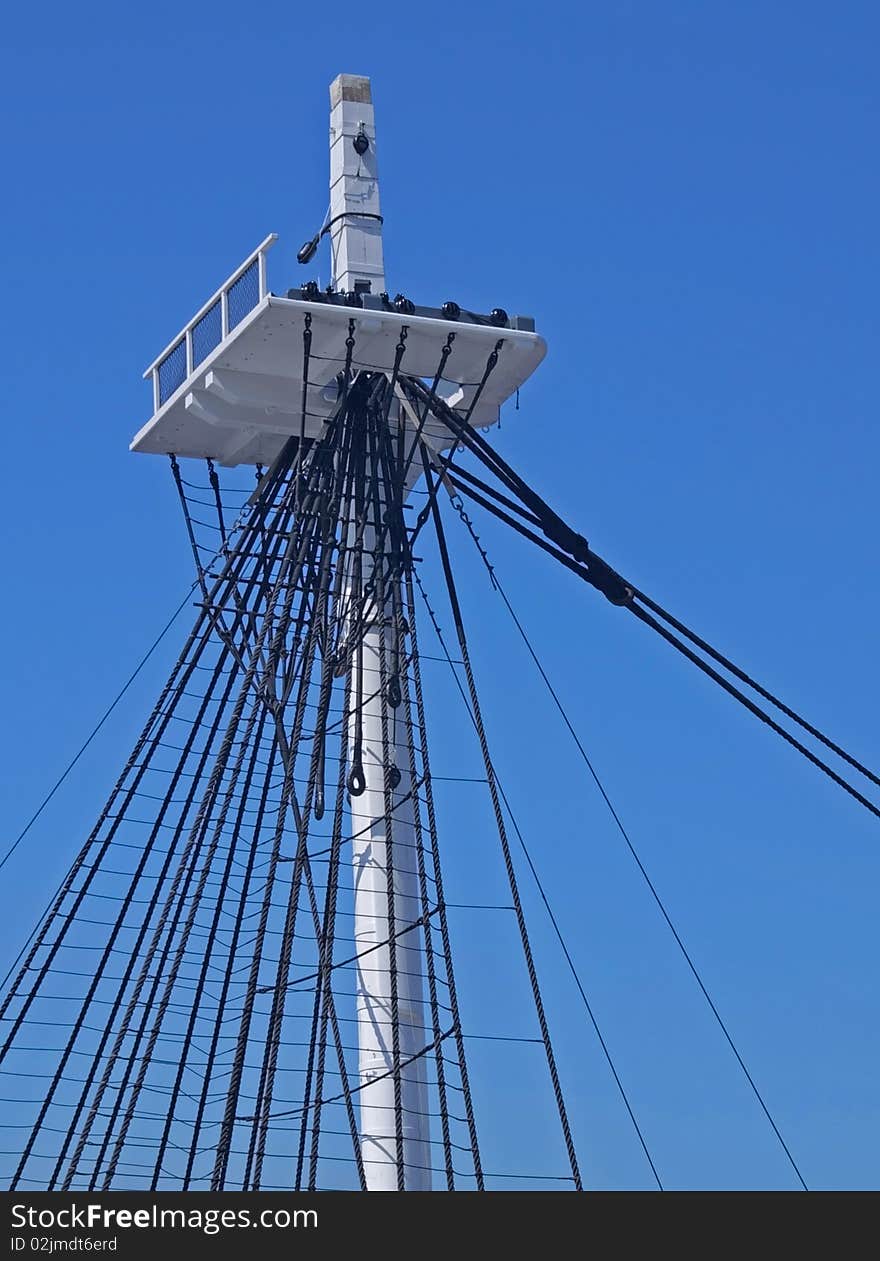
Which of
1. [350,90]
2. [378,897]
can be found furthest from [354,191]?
[378,897]

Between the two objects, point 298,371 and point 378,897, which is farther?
point 298,371

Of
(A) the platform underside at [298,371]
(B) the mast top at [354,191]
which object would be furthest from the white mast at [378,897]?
(A) the platform underside at [298,371]

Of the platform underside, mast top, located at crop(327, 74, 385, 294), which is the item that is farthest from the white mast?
the platform underside

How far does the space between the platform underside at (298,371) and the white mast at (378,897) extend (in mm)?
909

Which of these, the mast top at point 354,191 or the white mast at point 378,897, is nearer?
the white mast at point 378,897

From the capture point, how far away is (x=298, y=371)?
75.9 feet

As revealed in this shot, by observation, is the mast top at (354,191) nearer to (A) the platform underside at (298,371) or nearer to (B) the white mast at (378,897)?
(B) the white mast at (378,897)

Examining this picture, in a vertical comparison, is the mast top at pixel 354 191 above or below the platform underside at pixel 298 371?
above

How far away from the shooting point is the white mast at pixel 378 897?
21.3 metres

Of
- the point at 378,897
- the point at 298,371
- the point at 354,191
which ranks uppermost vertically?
the point at 354,191

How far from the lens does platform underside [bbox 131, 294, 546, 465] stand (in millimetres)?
22344

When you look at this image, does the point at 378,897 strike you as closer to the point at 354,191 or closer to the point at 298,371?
the point at 298,371

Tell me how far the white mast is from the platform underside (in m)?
0.91

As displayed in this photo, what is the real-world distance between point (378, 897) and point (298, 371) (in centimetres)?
537
